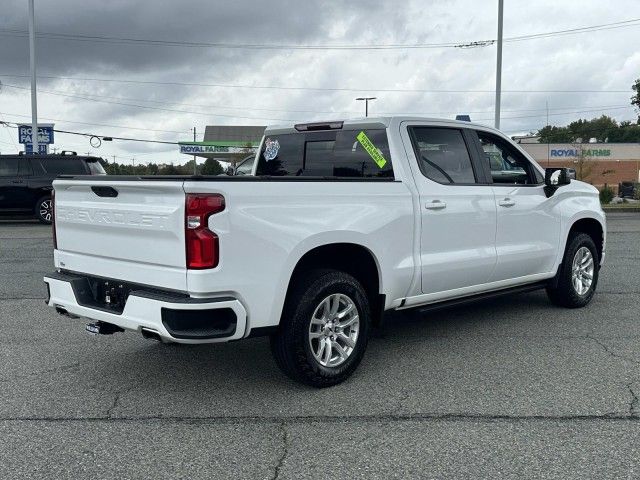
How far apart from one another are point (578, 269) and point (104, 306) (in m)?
4.99

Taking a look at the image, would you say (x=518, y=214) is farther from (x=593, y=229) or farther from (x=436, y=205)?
A: (x=593, y=229)

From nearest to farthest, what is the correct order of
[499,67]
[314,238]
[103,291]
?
1. [314,238]
2. [103,291]
3. [499,67]

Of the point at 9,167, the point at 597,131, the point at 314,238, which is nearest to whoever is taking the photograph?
the point at 314,238

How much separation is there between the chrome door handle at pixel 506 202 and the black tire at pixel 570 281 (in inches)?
47.9

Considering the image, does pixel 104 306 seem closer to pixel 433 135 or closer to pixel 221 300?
pixel 221 300

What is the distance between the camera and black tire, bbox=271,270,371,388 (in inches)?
177

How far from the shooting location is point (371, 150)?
18.0 feet

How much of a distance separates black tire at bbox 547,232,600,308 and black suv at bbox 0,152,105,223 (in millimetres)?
13180

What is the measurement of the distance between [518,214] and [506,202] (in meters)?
0.24

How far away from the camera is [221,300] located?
408cm

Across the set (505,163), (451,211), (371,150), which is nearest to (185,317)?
(371,150)

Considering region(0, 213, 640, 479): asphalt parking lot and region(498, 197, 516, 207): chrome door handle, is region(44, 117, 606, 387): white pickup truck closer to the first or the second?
region(498, 197, 516, 207): chrome door handle

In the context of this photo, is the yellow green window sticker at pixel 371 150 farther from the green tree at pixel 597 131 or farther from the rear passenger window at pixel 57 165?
the green tree at pixel 597 131

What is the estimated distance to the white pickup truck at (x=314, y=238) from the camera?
4098mm
